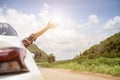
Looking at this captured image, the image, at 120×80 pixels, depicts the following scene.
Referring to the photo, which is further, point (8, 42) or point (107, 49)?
point (107, 49)

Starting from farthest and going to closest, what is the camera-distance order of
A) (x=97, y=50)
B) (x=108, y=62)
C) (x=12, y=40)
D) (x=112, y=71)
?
(x=97, y=50) < (x=108, y=62) < (x=112, y=71) < (x=12, y=40)

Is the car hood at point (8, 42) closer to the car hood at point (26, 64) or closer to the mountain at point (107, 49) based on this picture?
the car hood at point (26, 64)

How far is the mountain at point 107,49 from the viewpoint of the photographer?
34.9 m

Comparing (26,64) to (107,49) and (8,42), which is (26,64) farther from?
(107,49)

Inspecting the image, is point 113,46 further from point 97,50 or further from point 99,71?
point 99,71

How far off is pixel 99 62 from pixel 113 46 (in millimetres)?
8049

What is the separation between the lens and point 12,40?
2.62m

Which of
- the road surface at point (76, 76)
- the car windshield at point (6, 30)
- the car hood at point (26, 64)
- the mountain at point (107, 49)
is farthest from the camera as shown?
the mountain at point (107, 49)

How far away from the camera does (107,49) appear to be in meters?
37.2

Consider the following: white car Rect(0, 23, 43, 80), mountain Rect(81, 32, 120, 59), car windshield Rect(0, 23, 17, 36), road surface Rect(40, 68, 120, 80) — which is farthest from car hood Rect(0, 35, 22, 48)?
mountain Rect(81, 32, 120, 59)

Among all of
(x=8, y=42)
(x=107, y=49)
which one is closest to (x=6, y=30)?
(x=8, y=42)

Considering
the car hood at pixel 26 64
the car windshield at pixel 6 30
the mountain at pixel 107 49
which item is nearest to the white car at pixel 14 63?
the car hood at pixel 26 64

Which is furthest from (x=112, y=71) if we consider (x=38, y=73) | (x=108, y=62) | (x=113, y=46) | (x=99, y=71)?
(x=38, y=73)

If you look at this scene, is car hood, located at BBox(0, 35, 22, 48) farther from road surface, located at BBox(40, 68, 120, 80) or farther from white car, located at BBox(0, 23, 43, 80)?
road surface, located at BBox(40, 68, 120, 80)
